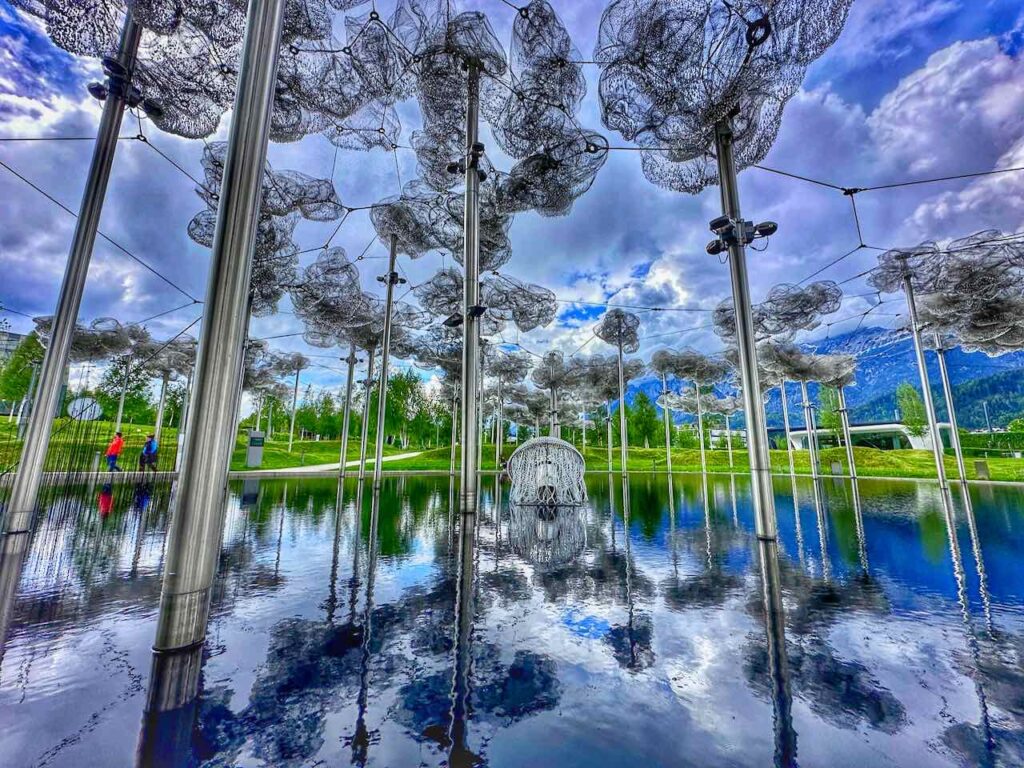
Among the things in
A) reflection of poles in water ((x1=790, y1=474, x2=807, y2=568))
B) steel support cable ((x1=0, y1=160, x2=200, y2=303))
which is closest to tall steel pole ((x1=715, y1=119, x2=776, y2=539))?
reflection of poles in water ((x1=790, y1=474, x2=807, y2=568))

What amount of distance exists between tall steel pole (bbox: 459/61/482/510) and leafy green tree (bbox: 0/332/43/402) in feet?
66.6

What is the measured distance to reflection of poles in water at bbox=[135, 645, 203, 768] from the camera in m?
1.30

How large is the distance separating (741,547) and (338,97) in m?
8.90

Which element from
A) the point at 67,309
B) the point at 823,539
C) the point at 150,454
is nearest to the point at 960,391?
the point at 823,539

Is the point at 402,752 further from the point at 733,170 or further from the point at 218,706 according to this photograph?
the point at 733,170

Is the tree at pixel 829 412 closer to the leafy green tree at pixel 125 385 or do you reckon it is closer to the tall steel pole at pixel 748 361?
the tall steel pole at pixel 748 361

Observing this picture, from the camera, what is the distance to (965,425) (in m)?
73.8

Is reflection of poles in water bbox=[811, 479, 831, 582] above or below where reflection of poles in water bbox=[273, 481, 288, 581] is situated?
below

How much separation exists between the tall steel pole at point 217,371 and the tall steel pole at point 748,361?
5.46 m

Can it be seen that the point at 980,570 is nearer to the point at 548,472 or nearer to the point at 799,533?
the point at 799,533

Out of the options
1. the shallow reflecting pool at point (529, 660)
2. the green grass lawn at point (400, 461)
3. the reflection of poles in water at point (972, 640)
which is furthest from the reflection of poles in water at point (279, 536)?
the reflection of poles in water at point (972, 640)

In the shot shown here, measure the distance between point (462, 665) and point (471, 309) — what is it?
255 inches

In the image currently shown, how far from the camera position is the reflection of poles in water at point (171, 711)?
1.30 m

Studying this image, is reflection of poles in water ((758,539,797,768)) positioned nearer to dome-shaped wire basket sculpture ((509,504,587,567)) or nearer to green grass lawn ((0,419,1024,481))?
dome-shaped wire basket sculpture ((509,504,587,567))
